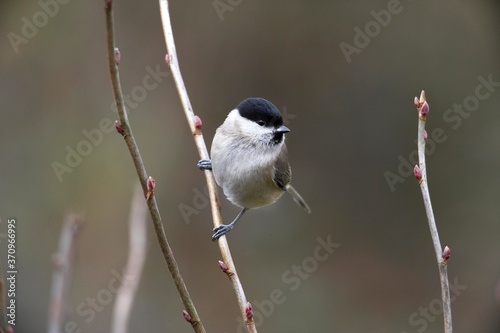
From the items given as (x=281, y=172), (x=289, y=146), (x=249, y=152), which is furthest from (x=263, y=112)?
(x=289, y=146)

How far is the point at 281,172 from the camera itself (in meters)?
2.80

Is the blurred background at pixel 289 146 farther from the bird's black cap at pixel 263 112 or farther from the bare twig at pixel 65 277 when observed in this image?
the bare twig at pixel 65 277

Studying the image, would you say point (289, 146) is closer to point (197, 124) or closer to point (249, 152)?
point (249, 152)

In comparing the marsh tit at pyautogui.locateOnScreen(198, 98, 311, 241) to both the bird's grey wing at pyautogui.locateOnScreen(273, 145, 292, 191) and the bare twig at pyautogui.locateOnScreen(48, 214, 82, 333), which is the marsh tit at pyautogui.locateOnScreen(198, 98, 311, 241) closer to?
the bird's grey wing at pyautogui.locateOnScreen(273, 145, 292, 191)

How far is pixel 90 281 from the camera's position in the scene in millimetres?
4754

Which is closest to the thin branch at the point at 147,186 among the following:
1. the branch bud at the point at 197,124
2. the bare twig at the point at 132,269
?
the bare twig at the point at 132,269

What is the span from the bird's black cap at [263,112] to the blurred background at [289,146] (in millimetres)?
2437

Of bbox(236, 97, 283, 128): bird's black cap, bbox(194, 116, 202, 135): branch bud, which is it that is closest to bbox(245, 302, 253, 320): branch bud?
bbox(194, 116, 202, 135): branch bud

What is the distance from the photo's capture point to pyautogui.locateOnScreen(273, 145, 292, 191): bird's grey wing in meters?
2.77

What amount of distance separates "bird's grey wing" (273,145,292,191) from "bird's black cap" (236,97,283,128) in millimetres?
306

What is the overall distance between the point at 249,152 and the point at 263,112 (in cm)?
24

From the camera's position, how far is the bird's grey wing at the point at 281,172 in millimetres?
2769

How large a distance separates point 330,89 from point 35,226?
10.1 ft

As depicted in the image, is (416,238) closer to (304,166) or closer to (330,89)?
(304,166)
